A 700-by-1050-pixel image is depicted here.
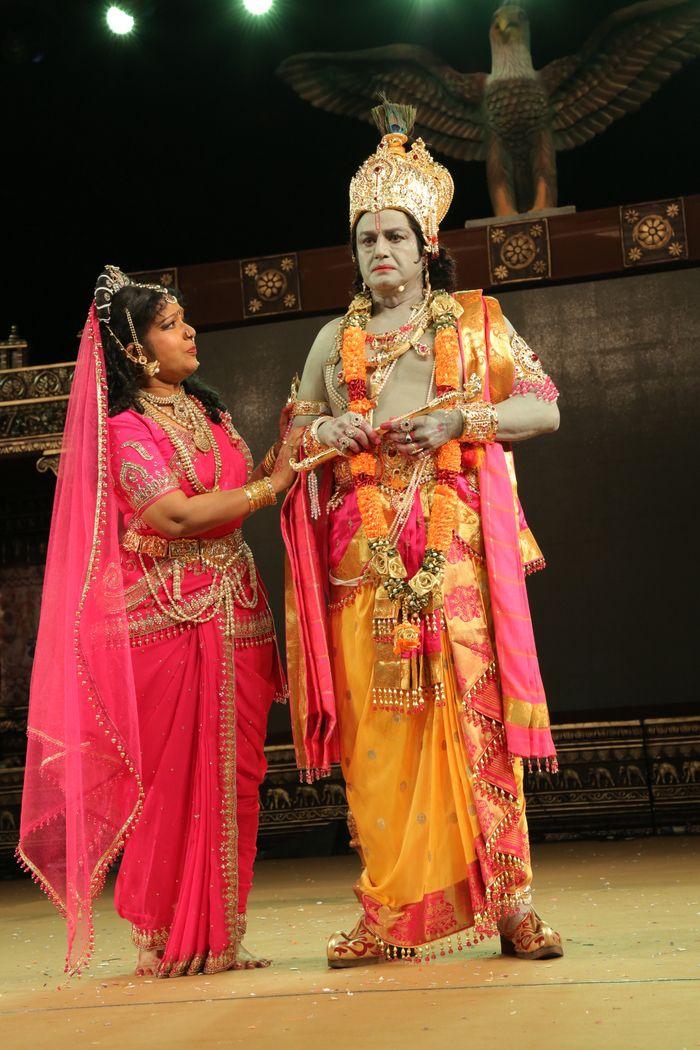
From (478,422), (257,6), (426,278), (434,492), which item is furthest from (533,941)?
(257,6)

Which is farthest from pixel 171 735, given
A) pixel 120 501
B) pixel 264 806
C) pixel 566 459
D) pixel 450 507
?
pixel 566 459

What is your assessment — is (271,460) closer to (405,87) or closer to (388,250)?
(388,250)

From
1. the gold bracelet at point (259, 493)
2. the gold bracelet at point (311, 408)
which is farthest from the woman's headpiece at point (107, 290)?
the gold bracelet at point (259, 493)

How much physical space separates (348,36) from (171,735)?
450 centimetres

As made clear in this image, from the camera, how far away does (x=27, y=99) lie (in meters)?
6.27

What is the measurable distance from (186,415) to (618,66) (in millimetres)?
3623

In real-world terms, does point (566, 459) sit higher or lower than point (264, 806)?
higher

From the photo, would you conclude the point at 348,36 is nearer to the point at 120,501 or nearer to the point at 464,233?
the point at 464,233

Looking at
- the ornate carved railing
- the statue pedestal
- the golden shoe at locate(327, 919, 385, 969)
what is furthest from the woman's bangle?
the statue pedestal

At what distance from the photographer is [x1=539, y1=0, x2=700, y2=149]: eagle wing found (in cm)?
580

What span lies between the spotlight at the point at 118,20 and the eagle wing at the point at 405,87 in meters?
0.71

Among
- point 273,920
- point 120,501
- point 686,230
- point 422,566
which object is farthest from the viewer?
point 686,230

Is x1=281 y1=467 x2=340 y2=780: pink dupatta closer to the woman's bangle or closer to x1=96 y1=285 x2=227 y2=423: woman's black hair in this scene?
the woman's bangle

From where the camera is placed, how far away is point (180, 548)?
3.00 metres
